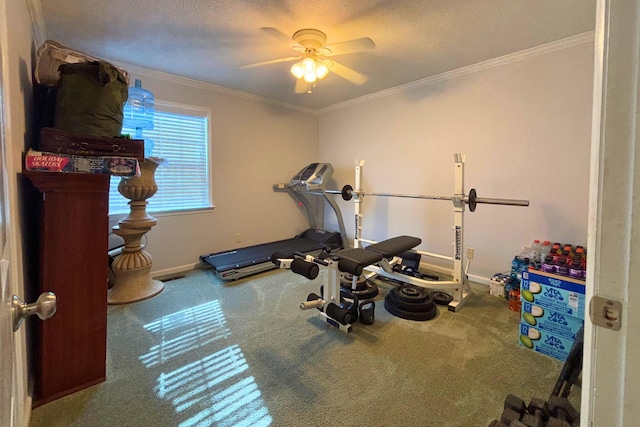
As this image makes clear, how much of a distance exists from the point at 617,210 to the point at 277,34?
2.57m

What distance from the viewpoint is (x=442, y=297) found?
2789 millimetres

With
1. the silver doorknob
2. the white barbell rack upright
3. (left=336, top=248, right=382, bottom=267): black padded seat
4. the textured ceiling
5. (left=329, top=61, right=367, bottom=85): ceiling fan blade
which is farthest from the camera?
(left=329, top=61, right=367, bottom=85): ceiling fan blade

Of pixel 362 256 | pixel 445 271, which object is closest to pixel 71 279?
pixel 362 256

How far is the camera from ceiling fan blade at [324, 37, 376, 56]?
8.09 ft

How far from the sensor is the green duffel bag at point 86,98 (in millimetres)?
1646

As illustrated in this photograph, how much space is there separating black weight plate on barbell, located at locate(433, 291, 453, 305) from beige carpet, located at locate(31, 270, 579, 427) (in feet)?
0.44

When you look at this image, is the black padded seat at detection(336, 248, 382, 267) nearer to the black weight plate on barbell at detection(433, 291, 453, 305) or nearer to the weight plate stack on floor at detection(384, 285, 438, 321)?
the weight plate stack on floor at detection(384, 285, 438, 321)

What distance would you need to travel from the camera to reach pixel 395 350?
2002mm

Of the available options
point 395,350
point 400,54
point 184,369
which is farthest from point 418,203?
point 184,369

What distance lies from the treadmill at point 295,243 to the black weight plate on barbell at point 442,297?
1288 mm

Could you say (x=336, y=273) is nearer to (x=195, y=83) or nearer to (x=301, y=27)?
(x=301, y=27)

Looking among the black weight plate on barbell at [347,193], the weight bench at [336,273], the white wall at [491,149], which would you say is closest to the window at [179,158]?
the black weight plate on barbell at [347,193]

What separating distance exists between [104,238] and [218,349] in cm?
101

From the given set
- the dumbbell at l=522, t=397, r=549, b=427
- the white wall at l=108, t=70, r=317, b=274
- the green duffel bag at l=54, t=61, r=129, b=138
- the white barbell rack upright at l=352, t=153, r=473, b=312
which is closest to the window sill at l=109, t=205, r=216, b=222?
the white wall at l=108, t=70, r=317, b=274
